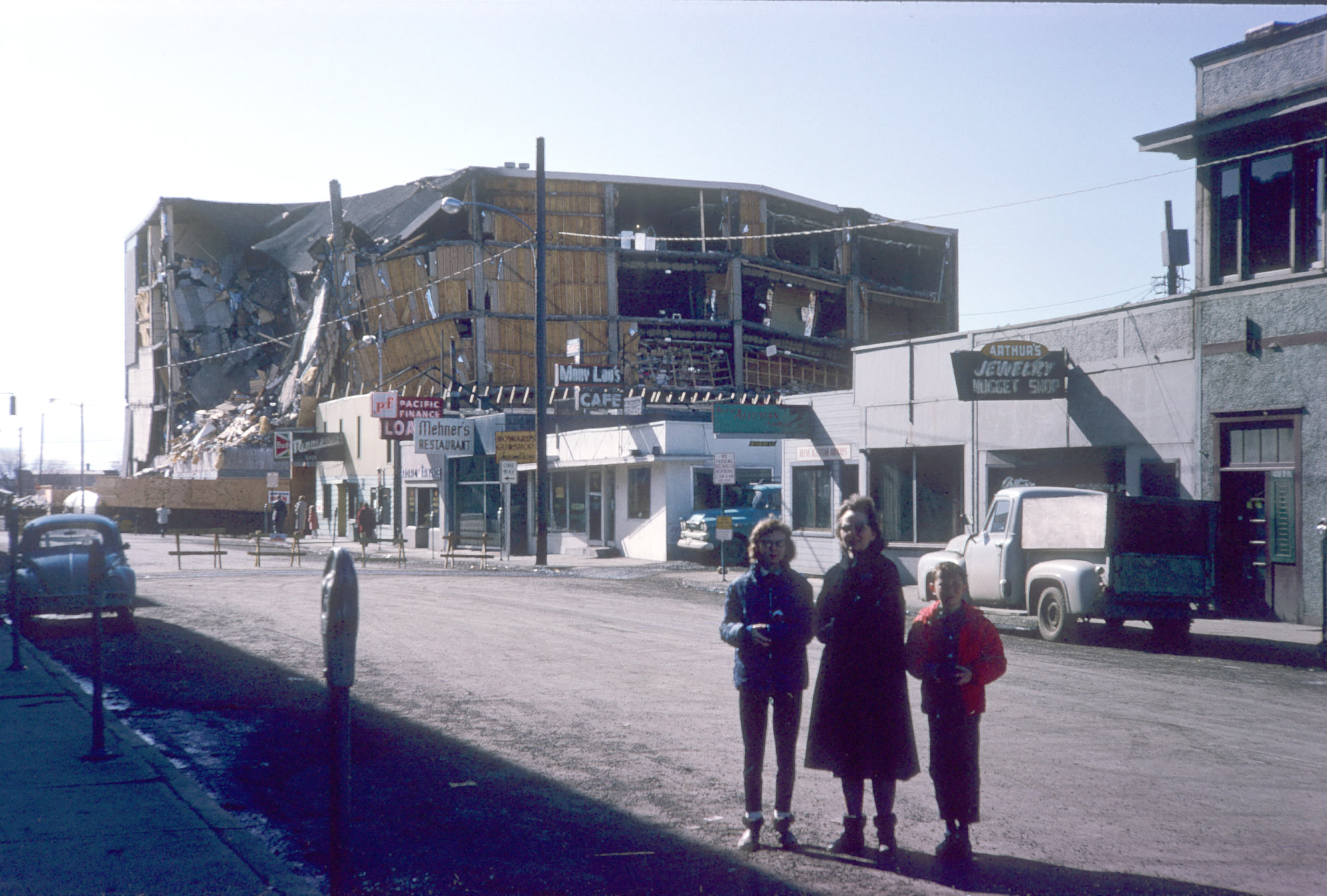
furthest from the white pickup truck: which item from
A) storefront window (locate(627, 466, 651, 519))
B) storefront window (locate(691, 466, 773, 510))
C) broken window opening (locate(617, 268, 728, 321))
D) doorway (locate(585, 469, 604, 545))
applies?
broken window opening (locate(617, 268, 728, 321))

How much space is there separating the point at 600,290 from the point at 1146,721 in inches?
1800

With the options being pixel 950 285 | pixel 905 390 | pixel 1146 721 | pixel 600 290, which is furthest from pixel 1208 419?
pixel 950 285

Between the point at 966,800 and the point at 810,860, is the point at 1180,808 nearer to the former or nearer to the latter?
the point at 966,800

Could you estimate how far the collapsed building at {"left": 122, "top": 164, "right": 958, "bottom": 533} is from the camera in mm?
53000

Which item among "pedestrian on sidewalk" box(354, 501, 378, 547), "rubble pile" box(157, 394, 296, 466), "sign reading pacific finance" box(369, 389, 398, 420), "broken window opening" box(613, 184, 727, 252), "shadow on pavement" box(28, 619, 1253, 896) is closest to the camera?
"shadow on pavement" box(28, 619, 1253, 896)

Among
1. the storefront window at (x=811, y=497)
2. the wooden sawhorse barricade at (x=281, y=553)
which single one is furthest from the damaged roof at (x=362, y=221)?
the storefront window at (x=811, y=497)

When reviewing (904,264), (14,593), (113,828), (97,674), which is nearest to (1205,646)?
(97,674)

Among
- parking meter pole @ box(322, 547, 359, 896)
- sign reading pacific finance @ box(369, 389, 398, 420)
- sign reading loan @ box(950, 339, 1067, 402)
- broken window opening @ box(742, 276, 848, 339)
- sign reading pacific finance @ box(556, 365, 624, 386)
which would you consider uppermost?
broken window opening @ box(742, 276, 848, 339)

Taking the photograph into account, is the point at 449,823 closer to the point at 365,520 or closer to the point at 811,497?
the point at 811,497

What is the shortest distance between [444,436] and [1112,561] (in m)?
30.4

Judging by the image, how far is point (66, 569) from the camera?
16406 mm

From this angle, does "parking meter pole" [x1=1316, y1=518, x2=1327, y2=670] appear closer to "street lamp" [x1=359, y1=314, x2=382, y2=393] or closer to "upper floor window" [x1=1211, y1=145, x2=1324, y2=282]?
"upper floor window" [x1=1211, y1=145, x2=1324, y2=282]

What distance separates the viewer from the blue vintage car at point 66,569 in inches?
636

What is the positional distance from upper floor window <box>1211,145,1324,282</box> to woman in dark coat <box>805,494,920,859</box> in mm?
15485
